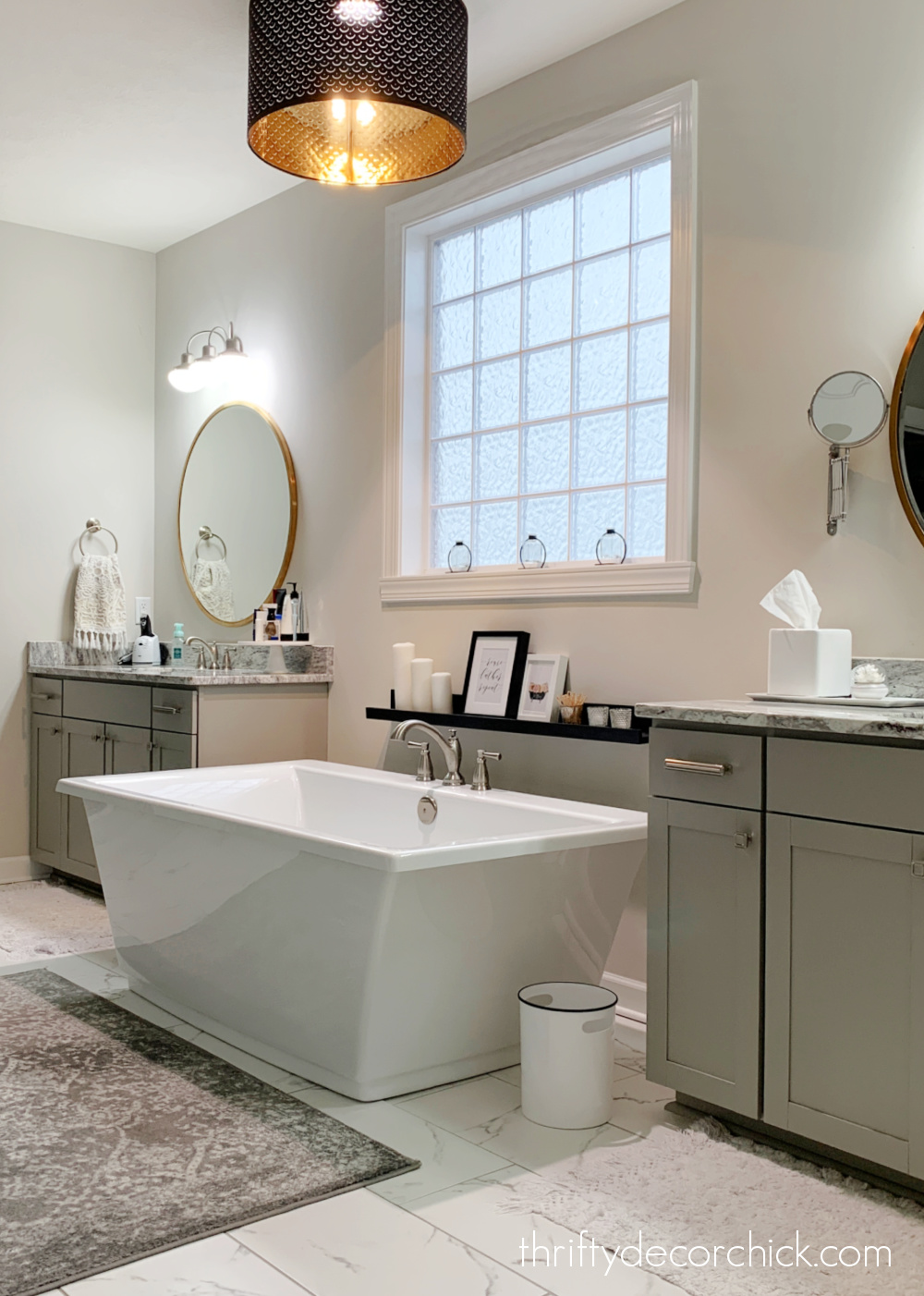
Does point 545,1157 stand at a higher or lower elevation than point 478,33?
lower

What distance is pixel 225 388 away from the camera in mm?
4945

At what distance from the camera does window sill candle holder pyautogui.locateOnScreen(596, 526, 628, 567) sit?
3.37 meters

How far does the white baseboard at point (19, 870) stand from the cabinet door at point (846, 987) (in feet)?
11.8

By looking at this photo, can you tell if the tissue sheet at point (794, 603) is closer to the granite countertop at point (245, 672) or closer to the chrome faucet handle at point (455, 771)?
the chrome faucet handle at point (455, 771)

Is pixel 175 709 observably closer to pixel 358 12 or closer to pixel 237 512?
pixel 237 512

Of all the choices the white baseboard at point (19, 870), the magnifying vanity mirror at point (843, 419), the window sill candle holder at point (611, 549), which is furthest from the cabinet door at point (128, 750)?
the magnifying vanity mirror at point (843, 419)

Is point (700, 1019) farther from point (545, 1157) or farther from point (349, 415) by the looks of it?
point (349, 415)

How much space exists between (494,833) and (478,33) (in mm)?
2262

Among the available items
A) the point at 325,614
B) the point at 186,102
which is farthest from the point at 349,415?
the point at 186,102

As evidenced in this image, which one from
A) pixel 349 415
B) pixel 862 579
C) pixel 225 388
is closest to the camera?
pixel 862 579

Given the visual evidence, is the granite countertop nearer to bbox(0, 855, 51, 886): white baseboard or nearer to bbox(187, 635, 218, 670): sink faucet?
bbox(187, 635, 218, 670): sink faucet

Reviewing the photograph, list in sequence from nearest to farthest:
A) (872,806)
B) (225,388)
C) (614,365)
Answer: (872,806)
(614,365)
(225,388)

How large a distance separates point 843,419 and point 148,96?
8.40ft

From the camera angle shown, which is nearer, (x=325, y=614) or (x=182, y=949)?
(x=182, y=949)
